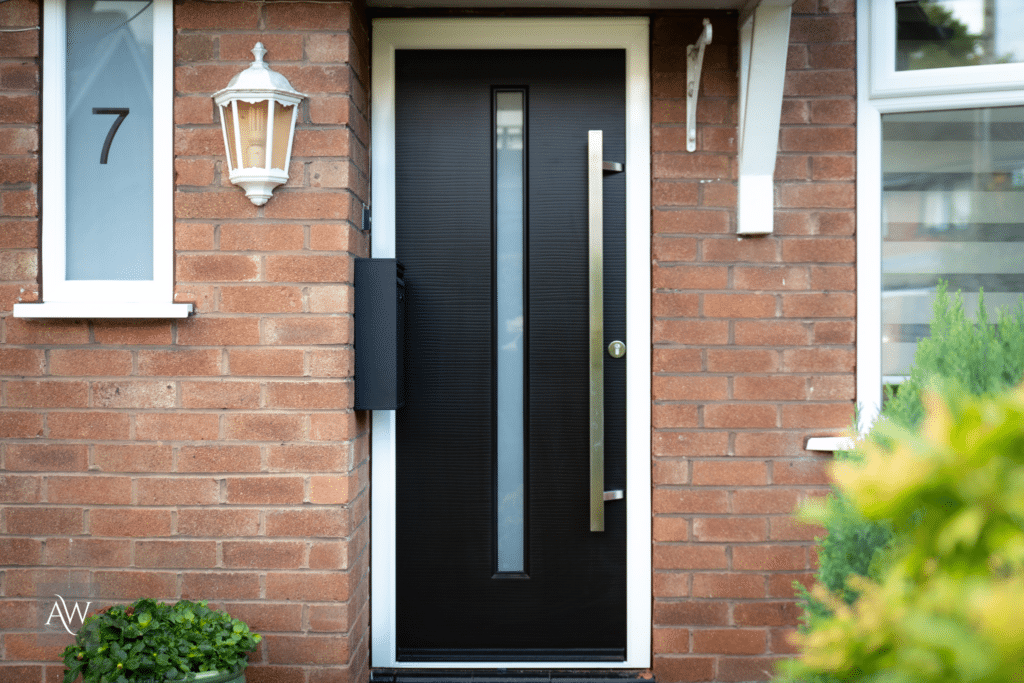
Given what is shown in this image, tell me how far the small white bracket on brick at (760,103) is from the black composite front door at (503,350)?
16.1 inches

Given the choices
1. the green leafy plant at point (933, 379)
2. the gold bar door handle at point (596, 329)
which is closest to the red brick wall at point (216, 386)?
the gold bar door handle at point (596, 329)

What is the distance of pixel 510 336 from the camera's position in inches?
102

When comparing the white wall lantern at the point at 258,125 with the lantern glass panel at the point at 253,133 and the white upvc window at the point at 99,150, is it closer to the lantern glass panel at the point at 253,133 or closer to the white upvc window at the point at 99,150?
the lantern glass panel at the point at 253,133

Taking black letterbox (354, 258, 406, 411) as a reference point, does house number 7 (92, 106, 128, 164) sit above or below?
above

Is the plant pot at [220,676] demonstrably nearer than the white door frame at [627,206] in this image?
Yes

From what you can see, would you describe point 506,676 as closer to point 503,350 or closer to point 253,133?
point 503,350

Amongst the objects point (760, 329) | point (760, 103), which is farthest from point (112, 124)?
point (760, 329)

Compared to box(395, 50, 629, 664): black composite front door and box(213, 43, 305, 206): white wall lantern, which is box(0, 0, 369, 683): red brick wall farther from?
box(395, 50, 629, 664): black composite front door

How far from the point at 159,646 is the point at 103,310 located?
99 centimetres

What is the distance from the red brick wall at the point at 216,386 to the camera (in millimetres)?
2217

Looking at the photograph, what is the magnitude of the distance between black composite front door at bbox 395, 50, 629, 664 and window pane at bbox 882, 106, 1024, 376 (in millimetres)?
918

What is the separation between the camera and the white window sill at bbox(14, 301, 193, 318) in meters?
2.19

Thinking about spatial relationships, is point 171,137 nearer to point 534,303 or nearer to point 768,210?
point 534,303

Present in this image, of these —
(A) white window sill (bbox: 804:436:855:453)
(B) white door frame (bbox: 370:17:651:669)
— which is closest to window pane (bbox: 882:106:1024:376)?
(A) white window sill (bbox: 804:436:855:453)
